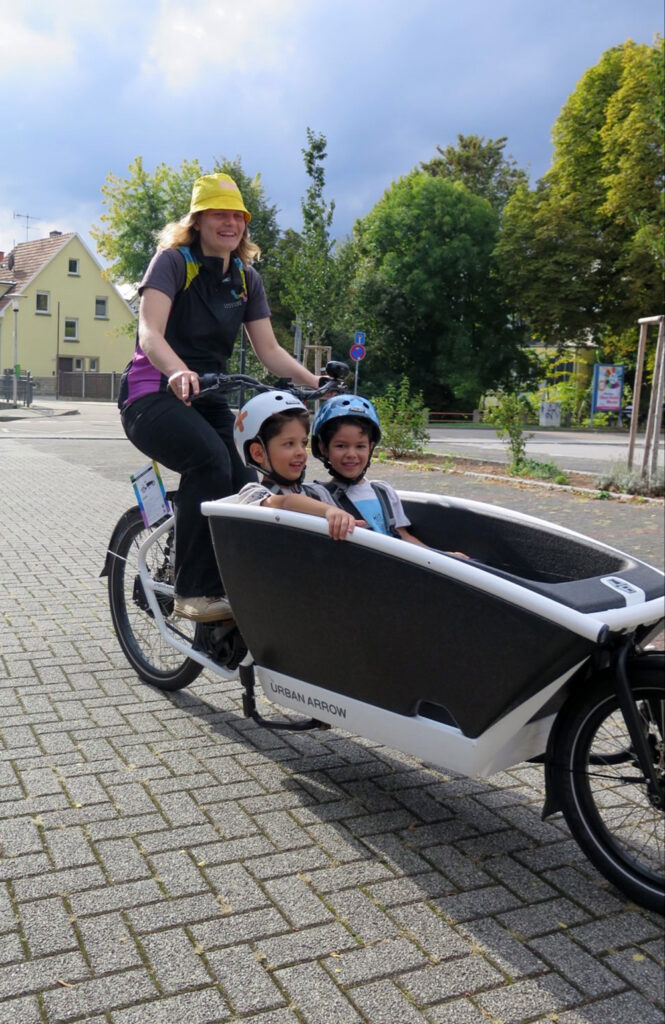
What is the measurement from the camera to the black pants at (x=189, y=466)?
3.94 metres

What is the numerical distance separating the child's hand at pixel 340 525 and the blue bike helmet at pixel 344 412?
63 cm

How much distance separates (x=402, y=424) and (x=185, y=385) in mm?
15986

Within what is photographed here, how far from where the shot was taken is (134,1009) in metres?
2.32

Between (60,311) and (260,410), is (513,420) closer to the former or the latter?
(260,410)

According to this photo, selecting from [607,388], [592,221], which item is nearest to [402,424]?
[607,388]

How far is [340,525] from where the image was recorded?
9.76 ft

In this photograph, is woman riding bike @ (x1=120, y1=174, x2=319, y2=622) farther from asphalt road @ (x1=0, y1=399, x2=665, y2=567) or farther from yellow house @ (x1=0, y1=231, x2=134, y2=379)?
yellow house @ (x1=0, y1=231, x2=134, y2=379)

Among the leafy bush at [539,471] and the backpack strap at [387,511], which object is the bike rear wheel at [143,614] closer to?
the backpack strap at [387,511]

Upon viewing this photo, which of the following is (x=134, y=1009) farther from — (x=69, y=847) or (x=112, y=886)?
(x=69, y=847)

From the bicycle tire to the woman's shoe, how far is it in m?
1.42

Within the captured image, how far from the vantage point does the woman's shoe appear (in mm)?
3873

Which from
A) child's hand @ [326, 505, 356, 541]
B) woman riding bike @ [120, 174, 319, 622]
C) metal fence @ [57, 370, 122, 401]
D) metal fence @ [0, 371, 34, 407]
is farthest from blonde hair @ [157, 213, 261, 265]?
metal fence @ [57, 370, 122, 401]

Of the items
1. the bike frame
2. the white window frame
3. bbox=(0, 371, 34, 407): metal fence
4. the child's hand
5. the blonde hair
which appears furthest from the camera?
the white window frame

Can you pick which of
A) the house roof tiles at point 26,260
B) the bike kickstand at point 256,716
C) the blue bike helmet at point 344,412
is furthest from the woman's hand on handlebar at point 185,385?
the house roof tiles at point 26,260
